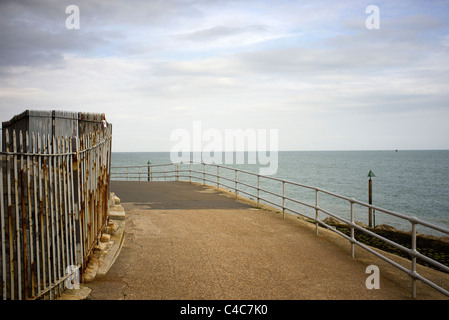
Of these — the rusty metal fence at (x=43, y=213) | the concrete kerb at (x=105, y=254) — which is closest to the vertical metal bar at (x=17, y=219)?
the rusty metal fence at (x=43, y=213)

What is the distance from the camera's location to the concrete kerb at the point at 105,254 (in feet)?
17.9

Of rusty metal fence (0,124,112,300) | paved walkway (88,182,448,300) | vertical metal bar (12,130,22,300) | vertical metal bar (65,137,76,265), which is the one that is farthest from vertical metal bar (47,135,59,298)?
paved walkway (88,182,448,300)

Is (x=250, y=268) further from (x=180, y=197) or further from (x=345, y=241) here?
(x=180, y=197)

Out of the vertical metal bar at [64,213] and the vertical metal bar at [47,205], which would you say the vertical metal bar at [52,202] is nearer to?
the vertical metal bar at [47,205]

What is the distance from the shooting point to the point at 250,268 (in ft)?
22.7

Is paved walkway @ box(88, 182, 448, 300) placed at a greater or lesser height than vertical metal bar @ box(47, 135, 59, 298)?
lesser

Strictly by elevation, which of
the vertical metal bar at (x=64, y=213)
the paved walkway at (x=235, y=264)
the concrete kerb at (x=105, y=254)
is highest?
the vertical metal bar at (x=64, y=213)

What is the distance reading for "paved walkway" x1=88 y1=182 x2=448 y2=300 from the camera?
587 centimetres

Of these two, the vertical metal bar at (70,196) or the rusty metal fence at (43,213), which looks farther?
the vertical metal bar at (70,196)

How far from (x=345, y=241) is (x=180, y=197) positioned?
28.5 ft

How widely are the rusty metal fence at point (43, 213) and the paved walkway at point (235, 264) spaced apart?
0.86 meters

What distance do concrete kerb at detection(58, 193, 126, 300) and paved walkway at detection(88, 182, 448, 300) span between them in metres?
0.13

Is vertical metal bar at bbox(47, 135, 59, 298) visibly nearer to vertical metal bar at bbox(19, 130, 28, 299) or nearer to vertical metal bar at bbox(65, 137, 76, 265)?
vertical metal bar at bbox(65, 137, 76, 265)
